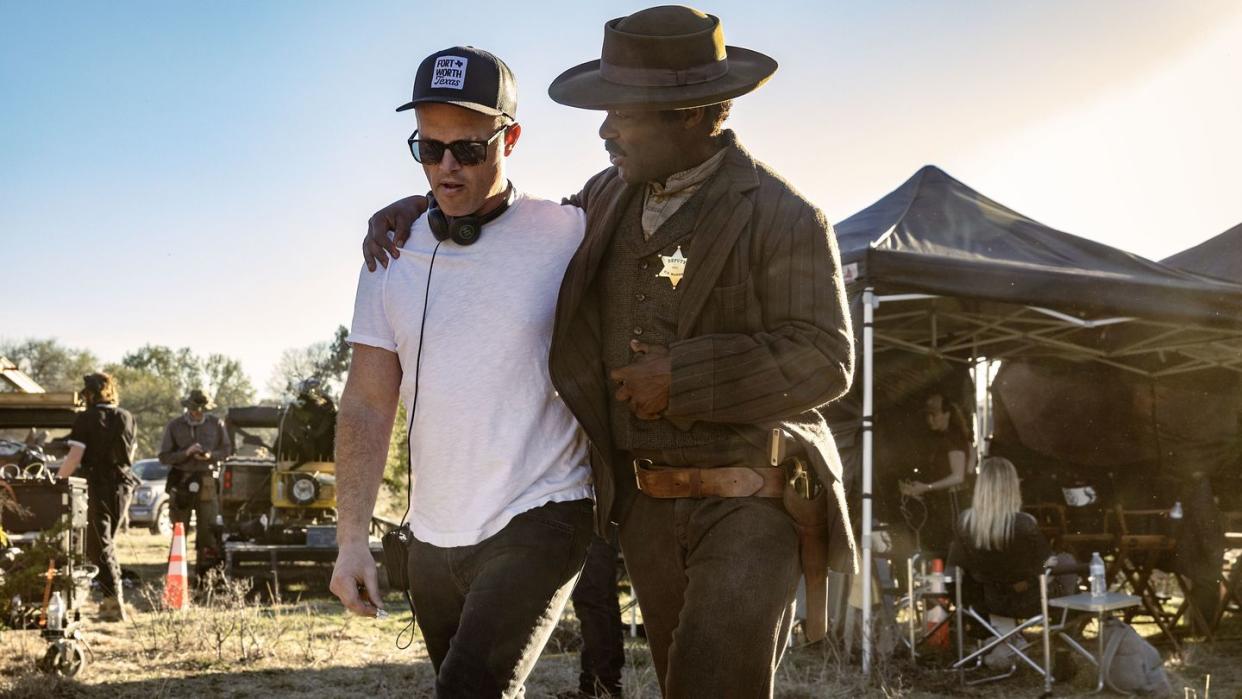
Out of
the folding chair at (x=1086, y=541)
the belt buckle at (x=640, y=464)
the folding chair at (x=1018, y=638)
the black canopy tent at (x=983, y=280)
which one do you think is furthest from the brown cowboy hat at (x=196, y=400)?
the belt buckle at (x=640, y=464)

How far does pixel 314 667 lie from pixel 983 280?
5154 mm

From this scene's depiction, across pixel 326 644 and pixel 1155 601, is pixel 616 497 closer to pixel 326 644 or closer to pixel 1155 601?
pixel 326 644

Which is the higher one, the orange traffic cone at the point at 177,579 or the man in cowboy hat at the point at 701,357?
the man in cowboy hat at the point at 701,357

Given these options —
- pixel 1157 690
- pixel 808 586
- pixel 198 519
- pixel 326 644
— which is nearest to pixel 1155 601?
pixel 1157 690

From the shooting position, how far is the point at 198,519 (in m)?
13.1

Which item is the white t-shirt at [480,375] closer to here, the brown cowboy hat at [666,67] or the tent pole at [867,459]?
the brown cowboy hat at [666,67]

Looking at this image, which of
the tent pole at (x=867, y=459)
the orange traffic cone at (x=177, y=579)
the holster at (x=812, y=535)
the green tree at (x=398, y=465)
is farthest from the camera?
the green tree at (x=398, y=465)

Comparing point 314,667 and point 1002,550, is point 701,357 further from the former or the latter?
Answer: point 314,667

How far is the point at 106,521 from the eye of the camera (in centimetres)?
1020

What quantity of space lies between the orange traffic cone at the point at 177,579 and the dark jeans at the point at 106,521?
42 centimetres

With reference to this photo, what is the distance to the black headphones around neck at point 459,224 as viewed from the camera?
3062 mm

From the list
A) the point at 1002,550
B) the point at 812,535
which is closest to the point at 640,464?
the point at 812,535

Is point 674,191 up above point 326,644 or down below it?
above

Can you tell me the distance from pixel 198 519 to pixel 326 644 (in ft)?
15.8
